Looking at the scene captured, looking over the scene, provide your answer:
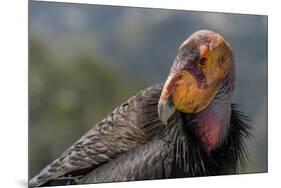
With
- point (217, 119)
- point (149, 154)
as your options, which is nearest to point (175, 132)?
point (149, 154)

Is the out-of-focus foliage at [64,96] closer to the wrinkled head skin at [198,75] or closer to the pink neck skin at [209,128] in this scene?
the wrinkled head skin at [198,75]

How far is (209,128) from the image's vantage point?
3.04 metres

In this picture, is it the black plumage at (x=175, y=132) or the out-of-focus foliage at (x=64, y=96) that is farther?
the black plumage at (x=175, y=132)

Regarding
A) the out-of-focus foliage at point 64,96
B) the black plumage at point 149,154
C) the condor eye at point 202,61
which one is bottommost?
the black plumage at point 149,154

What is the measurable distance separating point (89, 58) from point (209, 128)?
3.03 feet

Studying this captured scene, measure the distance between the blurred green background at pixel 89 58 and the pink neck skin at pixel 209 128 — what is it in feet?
0.73

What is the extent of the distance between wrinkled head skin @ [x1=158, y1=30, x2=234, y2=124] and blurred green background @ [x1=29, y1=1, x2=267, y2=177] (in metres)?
0.06

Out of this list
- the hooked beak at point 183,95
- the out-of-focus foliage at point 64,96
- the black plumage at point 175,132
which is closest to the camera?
the out-of-focus foliage at point 64,96

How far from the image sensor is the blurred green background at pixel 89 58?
266cm

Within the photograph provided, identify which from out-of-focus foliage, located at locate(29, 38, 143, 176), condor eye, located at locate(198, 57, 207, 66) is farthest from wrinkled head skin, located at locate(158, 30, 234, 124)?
out-of-focus foliage, located at locate(29, 38, 143, 176)

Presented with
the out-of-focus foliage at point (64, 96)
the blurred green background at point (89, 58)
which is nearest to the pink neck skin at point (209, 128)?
the blurred green background at point (89, 58)

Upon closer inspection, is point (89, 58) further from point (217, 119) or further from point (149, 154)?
point (217, 119)

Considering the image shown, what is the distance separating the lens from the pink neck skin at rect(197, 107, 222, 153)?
3020 millimetres

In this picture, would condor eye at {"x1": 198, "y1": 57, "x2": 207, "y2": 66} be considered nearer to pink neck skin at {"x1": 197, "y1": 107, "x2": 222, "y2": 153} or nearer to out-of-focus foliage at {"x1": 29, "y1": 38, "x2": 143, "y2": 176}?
pink neck skin at {"x1": 197, "y1": 107, "x2": 222, "y2": 153}
